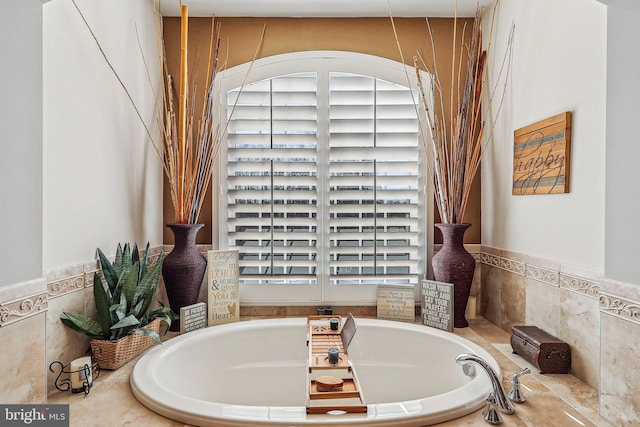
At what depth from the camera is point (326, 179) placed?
7.95 feet

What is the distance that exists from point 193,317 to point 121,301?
48 centimetres

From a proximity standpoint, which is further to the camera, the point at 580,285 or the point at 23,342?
the point at 580,285

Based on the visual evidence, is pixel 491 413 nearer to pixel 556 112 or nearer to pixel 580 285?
pixel 580 285

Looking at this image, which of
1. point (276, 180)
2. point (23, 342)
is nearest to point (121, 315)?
point (23, 342)

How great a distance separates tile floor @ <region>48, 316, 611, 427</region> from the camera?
Result: 124 cm

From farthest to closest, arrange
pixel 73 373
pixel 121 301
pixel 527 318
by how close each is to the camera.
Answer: pixel 527 318 < pixel 121 301 < pixel 73 373

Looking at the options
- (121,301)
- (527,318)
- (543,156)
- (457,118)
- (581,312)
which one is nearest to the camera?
(581,312)

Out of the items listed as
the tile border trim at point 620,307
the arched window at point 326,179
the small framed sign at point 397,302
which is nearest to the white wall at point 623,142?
the tile border trim at point 620,307

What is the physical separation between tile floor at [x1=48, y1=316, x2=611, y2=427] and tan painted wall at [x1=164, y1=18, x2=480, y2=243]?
178cm

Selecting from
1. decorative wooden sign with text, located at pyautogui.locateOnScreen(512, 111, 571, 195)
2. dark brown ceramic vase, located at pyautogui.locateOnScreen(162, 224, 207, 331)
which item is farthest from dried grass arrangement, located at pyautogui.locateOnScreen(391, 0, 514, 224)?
dark brown ceramic vase, located at pyautogui.locateOnScreen(162, 224, 207, 331)

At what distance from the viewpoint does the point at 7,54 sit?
3.82ft

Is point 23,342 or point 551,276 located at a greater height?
point 551,276

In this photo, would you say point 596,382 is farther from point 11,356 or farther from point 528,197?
point 11,356

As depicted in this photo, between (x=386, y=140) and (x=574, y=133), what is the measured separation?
1.03m
